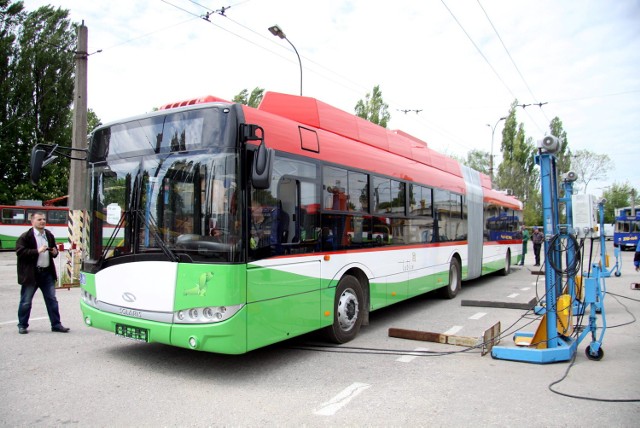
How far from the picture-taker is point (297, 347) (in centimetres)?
661

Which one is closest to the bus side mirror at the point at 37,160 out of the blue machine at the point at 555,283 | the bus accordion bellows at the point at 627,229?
the blue machine at the point at 555,283

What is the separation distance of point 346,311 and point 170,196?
2.99 meters

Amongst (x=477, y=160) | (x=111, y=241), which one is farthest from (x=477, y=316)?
(x=477, y=160)

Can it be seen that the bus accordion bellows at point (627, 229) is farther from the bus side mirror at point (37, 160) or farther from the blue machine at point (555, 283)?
the bus side mirror at point (37, 160)

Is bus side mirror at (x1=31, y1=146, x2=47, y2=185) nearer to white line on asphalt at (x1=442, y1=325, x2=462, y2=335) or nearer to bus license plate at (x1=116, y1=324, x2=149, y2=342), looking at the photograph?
bus license plate at (x1=116, y1=324, x2=149, y2=342)

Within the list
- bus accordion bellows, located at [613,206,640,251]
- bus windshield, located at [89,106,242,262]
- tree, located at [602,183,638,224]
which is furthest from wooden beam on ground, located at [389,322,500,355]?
tree, located at [602,183,638,224]

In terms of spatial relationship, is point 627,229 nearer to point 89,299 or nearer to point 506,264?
point 506,264

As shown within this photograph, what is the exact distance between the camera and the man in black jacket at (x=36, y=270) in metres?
7.05

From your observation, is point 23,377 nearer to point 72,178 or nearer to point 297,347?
point 297,347

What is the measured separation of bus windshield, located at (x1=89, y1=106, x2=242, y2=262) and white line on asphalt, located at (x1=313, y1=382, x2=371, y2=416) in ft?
5.46

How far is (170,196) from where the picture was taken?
5129 millimetres

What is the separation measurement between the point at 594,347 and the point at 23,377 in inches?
259

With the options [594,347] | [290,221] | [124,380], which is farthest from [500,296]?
[124,380]

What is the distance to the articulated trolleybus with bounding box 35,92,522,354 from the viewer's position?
15.9ft
